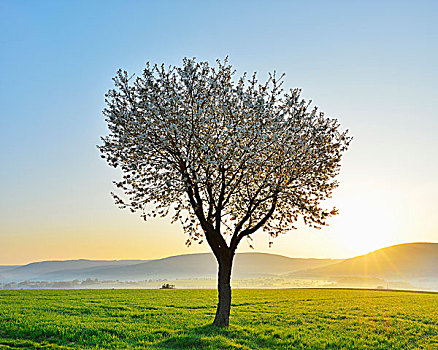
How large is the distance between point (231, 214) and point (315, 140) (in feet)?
22.4

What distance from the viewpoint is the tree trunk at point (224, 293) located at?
2111 cm

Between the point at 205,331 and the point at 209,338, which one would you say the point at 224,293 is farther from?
the point at 209,338

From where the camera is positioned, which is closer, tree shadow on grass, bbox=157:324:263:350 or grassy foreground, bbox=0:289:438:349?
tree shadow on grass, bbox=157:324:263:350

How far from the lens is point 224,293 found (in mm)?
21438

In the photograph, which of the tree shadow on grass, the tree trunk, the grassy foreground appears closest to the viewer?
the tree shadow on grass

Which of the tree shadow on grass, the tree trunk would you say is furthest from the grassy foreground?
the tree trunk

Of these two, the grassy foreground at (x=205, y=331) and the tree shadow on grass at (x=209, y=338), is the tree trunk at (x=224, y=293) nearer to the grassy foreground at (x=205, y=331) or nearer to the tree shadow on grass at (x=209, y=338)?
the tree shadow on grass at (x=209, y=338)

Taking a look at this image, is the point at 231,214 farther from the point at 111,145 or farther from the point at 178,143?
the point at 111,145

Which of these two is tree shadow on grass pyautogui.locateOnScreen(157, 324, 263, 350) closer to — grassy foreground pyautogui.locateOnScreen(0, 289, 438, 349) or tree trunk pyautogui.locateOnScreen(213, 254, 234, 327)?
grassy foreground pyautogui.locateOnScreen(0, 289, 438, 349)

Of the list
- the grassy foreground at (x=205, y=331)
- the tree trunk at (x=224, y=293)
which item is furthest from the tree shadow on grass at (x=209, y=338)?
the tree trunk at (x=224, y=293)

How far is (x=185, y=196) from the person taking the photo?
22.0 metres

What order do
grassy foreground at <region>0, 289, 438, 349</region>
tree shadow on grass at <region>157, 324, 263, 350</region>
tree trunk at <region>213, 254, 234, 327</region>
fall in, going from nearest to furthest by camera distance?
tree shadow on grass at <region>157, 324, 263, 350</region>
grassy foreground at <region>0, 289, 438, 349</region>
tree trunk at <region>213, 254, 234, 327</region>

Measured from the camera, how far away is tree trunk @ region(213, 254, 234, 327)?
21109mm

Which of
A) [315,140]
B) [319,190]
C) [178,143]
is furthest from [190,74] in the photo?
[319,190]
